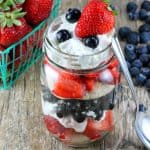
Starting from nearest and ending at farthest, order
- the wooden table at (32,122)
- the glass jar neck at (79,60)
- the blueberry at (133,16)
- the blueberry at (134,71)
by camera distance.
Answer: the glass jar neck at (79,60) → the wooden table at (32,122) → the blueberry at (134,71) → the blueberry at (133,16)

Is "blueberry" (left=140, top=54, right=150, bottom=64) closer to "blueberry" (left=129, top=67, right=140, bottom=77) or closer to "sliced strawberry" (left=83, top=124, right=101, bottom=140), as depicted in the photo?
"blueberry" (left=129, top=67, right=140, bottom=77)

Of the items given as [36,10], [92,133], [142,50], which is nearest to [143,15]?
[142,50]

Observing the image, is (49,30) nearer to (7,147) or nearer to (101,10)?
(101,10)

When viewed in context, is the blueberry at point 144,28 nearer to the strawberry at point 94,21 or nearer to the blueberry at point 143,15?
the blueberry at point 143,15

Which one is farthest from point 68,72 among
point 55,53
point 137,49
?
point 137,49

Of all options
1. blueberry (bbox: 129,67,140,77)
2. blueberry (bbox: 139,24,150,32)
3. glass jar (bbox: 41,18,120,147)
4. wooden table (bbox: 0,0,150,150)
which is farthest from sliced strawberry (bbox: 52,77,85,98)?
blueberry (bbox: 139,24,150,32)

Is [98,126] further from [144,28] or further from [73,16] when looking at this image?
[144,28]

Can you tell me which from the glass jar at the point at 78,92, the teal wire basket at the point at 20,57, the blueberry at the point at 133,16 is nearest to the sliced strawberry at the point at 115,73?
the glass jar at the point at 78,92

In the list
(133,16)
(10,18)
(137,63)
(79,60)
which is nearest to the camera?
(79,60)
